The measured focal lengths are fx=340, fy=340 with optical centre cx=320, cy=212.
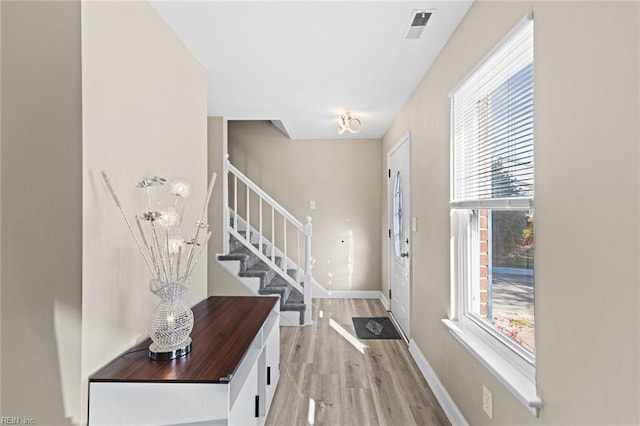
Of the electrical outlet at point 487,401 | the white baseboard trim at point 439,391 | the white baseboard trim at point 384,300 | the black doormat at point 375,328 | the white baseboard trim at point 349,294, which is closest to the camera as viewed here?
the electrical outlet at point 487,401

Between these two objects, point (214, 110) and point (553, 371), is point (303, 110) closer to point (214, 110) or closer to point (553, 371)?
point (214, 110)

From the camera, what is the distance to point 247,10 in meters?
1.87

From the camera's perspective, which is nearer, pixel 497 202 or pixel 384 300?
pixel 497 202

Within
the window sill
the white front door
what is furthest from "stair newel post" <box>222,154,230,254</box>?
the window sill

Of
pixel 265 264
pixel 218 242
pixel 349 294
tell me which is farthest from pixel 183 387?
pixel 349 294

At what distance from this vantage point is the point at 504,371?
147 cm

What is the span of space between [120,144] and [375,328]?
10.2 ft

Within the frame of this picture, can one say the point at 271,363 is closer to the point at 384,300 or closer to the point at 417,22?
the point at 417,22

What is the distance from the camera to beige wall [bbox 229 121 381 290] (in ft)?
16.6

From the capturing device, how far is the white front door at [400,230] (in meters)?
3.38

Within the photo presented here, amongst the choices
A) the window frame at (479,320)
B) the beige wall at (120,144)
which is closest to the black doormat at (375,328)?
the window frame at (479,320)

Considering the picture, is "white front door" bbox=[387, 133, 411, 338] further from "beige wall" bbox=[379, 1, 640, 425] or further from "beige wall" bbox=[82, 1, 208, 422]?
"beige wall" bbox=[82, 1, 208, 422]

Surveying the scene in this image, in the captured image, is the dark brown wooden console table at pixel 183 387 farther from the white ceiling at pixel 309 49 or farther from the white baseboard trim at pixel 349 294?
the white baseboard trim at pixel 349 294

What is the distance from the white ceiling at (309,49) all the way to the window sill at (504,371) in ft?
5.90
